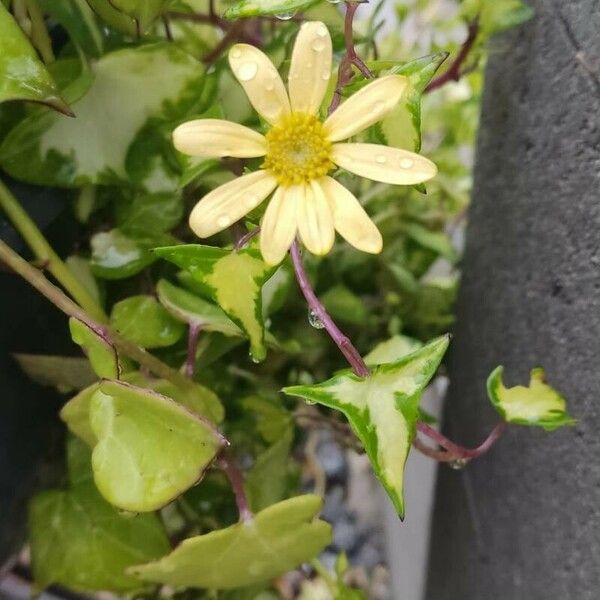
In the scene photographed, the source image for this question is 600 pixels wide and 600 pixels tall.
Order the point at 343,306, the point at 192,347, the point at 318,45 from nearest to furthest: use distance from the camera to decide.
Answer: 1. the point at 318,45
2. the point at 192,347
3. the point at 343,306

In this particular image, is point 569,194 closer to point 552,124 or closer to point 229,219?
point 552,124

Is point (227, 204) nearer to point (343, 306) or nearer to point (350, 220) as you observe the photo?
point (350, 220)

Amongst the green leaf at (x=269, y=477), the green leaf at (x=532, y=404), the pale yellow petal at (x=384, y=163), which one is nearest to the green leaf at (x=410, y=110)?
the pale yellow petal at (x=384, y=163)

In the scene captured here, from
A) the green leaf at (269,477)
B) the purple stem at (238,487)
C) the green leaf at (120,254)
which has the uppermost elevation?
the green leaf at (120,254)

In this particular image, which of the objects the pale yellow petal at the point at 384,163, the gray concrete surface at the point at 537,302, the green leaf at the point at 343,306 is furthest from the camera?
the green leaf at the point at 343,306

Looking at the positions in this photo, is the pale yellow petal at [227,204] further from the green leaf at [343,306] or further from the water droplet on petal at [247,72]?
the green leaf at [343,306]

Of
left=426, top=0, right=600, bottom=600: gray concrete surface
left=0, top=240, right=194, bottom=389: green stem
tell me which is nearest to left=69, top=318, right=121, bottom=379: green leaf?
left=0, top=240, right=194, bottom=389: green stem

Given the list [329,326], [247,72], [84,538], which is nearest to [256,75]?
[247,72]
